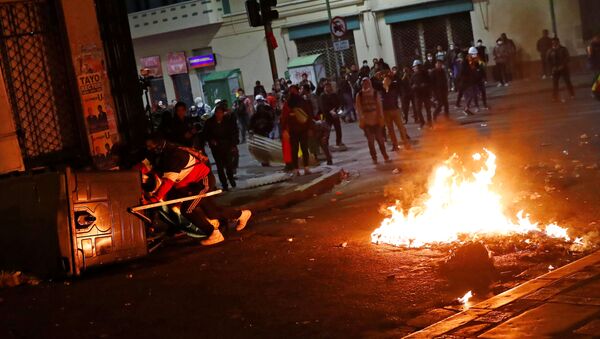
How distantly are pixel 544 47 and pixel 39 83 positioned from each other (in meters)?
21.3

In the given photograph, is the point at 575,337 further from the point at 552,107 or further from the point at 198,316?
the point at 552,107

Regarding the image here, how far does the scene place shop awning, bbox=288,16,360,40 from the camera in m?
35.1

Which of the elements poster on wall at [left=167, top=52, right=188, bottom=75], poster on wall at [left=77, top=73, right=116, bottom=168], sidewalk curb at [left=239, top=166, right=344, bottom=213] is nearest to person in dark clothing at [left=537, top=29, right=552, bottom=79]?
sidewalk curb at [left=239, top=166, right=344, bottom=213]

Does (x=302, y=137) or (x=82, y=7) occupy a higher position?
(x=82, y=7)

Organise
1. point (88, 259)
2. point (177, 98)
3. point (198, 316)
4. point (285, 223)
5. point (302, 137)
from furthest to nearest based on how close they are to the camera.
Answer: point (177, 98), point (302, 137), point (285, 223), point (88, 259), point (198, 316)

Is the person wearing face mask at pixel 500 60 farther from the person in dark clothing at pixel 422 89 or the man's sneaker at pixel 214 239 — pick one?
the man's sneaker at pixel 214 239

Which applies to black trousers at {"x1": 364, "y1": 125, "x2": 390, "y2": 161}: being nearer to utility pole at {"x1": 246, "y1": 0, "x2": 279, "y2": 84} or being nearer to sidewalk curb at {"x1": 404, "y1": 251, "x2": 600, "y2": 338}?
utility pole at {"x1": 246, "y1": 0, "x2": 279, "y2": 84}

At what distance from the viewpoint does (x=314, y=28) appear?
1419 inches

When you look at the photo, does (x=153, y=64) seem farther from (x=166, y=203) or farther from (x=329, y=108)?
(x=166, y=203)

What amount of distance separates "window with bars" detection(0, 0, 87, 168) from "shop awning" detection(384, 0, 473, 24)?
73.7ft

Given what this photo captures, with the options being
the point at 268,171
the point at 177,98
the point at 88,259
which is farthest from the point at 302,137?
the point at 177,98

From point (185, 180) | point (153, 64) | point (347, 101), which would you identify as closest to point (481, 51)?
point (347, 101)

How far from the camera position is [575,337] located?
5.07 metres

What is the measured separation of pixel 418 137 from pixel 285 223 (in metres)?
9.26
